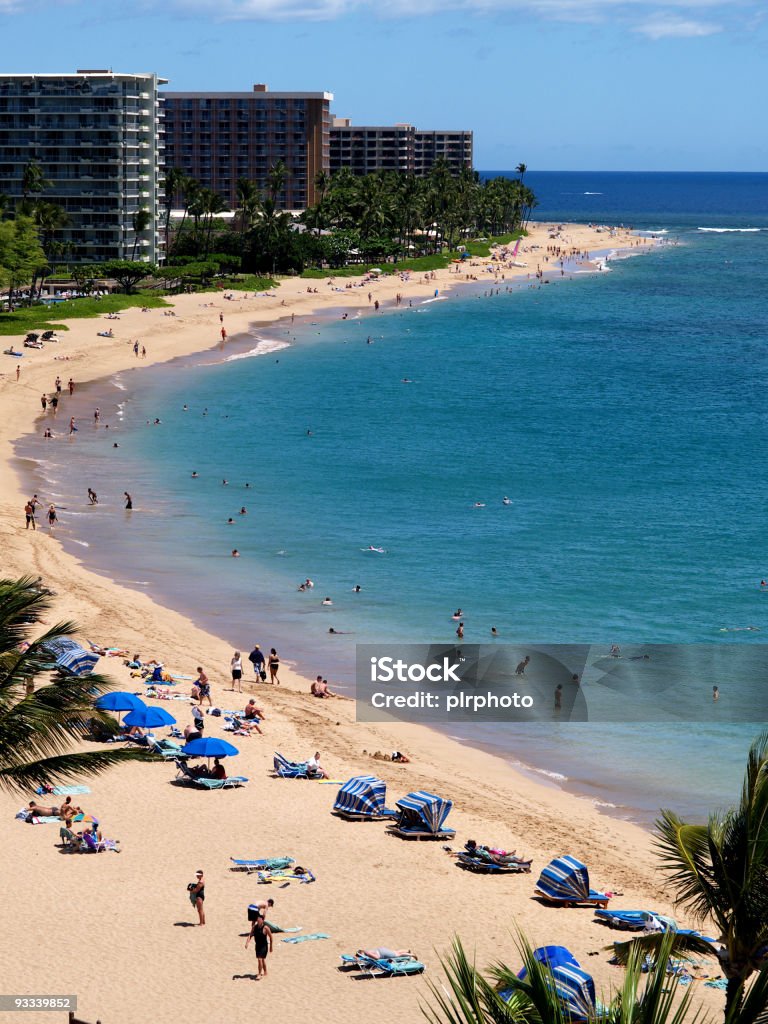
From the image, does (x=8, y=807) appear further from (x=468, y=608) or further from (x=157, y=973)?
(x=468, y=608)

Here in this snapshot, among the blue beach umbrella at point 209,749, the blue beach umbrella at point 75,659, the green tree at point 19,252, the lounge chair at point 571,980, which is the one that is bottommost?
the blue beach umbrella at point 209,749

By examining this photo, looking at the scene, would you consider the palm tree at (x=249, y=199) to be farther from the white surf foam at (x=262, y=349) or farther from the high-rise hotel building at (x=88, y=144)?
the white surf foam at (x=262, y=349)

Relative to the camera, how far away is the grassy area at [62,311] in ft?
319

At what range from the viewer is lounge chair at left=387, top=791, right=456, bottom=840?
89.1ft

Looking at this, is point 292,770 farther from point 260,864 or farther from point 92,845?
point 92,845

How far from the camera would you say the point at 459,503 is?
6106 cm

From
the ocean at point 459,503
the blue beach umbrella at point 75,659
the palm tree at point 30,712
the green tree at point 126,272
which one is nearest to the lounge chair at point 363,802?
the ocean at point 459,503

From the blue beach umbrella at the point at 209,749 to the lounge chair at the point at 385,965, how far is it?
325 inches

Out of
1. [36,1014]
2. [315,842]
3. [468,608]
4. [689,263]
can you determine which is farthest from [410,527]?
[689,263]

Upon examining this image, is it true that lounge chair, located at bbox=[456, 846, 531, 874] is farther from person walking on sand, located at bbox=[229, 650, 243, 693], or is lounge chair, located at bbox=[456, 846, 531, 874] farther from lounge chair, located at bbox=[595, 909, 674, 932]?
person walking on sand, located at bbox=[229, 650, 243, 693]

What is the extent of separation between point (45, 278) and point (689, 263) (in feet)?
341

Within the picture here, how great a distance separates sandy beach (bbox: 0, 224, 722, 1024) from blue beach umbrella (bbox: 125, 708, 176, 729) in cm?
107

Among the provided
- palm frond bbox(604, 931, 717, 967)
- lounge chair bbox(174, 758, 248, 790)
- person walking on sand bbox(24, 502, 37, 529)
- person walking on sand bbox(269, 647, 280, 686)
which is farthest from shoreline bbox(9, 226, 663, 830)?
palm frond bbox(604, 931, 717, 967)

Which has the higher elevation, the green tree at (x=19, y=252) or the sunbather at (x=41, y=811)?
the green tree at (x=19, y=252)
